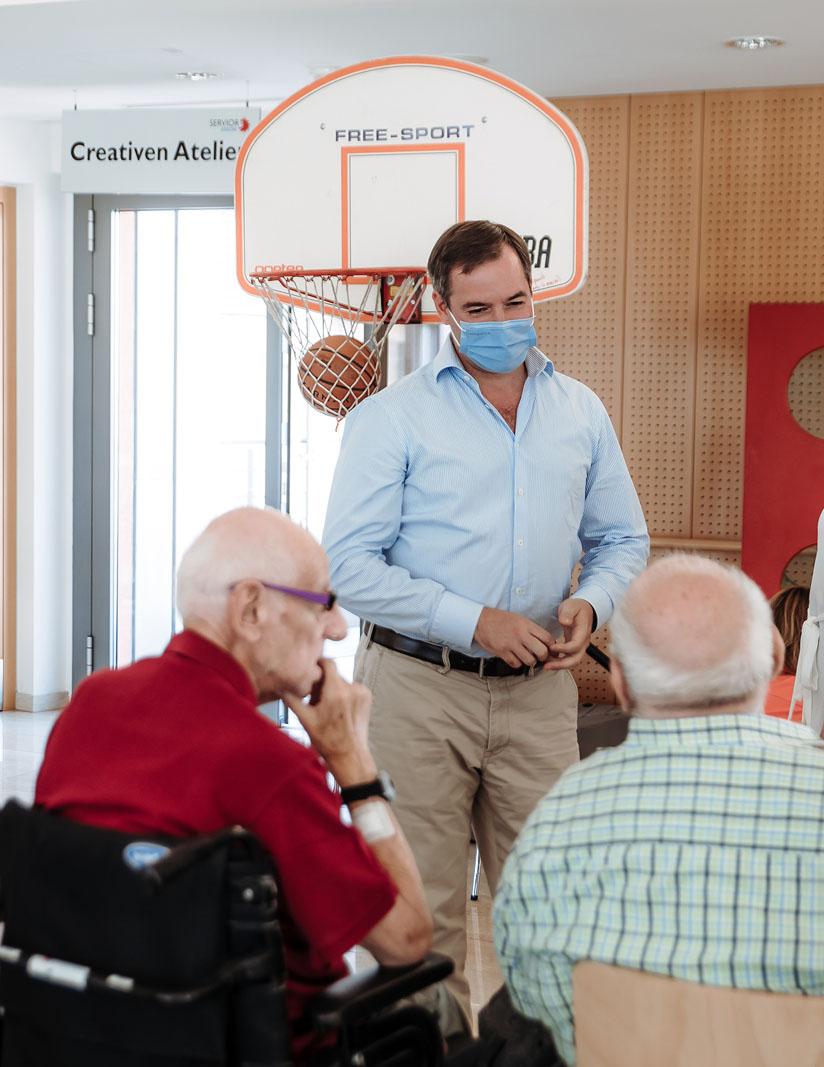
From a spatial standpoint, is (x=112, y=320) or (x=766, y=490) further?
(x=112, y=320)

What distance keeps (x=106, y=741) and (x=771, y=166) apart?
185 inches

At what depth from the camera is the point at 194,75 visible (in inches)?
223

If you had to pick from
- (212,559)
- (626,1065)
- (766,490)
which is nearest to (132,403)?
(766,490)

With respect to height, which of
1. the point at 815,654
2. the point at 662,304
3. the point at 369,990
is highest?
the point at 662,304

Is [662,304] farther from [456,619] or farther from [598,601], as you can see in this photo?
[456,619]

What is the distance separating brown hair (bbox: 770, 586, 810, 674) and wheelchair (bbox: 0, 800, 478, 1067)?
88.9 inches

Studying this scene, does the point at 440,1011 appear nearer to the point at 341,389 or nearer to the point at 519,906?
the point at 519,906

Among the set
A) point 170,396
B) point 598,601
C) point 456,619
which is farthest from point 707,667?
point 170,396

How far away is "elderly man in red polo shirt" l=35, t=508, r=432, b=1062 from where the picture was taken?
1.58 meters

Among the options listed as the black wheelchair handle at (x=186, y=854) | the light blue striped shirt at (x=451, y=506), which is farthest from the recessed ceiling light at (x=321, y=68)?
the black wheelchair handle at (x=186, y=854)

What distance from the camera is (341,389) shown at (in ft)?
11.9

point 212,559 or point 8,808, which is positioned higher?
point 212,559

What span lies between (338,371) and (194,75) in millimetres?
2694

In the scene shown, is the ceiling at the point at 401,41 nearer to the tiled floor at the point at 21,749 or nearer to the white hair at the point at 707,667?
the tiled floor at the point at 21,749
